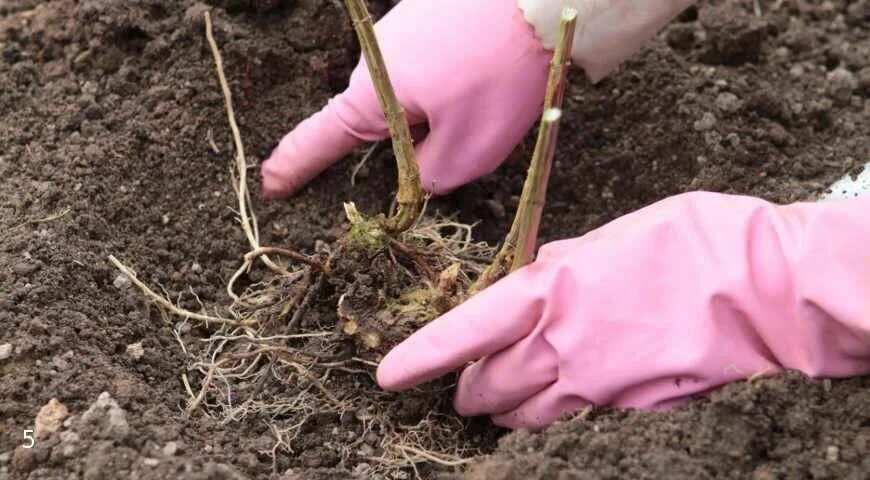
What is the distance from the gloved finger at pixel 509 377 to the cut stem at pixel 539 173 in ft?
0.38

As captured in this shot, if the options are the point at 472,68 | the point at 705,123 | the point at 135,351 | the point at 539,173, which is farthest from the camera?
the point at 705,123

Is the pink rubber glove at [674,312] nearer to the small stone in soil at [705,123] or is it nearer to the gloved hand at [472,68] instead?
the gloved hand at [472,68]

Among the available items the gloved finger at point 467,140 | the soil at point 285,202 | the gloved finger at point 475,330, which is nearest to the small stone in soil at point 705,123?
the soil at point 285,202

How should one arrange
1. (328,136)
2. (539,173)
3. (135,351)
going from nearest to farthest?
(539,173)
(135,351)
(328,136)

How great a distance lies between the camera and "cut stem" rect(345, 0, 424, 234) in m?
1.07

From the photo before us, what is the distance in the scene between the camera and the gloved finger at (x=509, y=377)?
111 centimetres

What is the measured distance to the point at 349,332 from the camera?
125cm

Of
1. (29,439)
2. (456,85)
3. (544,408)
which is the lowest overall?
(544,408)

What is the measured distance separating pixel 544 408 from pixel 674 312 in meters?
0.20

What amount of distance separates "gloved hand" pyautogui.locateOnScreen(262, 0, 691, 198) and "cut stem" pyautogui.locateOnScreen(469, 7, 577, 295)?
0.25 meters

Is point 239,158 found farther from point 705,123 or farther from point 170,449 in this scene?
point 705,123

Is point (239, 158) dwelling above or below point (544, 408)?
above

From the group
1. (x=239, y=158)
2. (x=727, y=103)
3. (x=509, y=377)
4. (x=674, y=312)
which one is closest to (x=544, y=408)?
(x=509, y=377)

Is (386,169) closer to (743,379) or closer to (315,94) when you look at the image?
(315,94)
